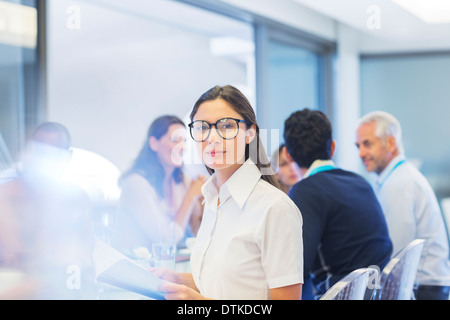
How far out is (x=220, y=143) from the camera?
4.72 feet

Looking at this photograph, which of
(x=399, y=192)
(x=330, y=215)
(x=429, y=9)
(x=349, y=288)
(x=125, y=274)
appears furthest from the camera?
(x=429, y=9)

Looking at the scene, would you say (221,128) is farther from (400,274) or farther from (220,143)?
(400,274)

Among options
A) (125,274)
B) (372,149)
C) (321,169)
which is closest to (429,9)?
(372,149)

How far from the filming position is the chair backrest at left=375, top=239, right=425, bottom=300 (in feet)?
7.13

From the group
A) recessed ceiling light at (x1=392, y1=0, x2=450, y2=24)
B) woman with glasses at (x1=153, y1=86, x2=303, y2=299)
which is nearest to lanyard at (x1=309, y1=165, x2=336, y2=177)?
woman with glasses at (x1=153, y1=86, x2=303, y2=299)

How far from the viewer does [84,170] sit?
220 cm

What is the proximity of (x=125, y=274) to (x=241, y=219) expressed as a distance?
0.29 m

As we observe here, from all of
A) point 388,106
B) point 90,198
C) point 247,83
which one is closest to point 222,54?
point 247,83

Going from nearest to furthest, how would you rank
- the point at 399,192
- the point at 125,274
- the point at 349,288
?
1. the point at 125,274
2. the point at 349,288
3. the point at 399,192

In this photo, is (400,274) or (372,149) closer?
(400,274)

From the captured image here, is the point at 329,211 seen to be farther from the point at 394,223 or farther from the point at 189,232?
the point at 189,232

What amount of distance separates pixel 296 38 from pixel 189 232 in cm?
224

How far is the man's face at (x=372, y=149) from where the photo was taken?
99.8 inches
